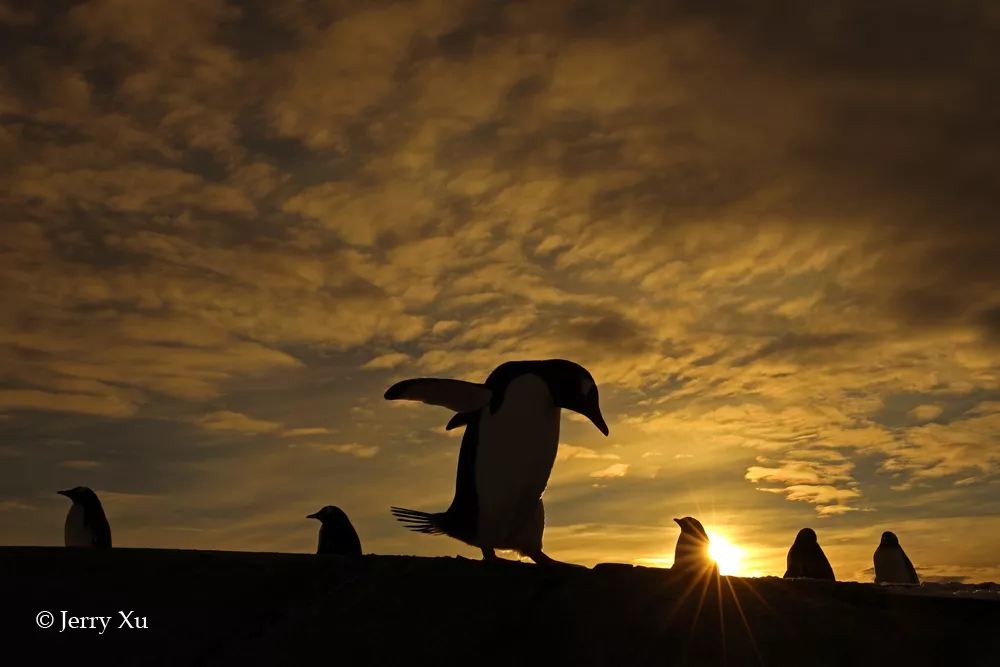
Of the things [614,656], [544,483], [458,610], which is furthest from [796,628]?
[544,483]

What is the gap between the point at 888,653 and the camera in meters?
5.82

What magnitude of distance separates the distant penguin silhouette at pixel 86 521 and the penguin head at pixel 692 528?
10898 millimetres

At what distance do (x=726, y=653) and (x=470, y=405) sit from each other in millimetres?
3956

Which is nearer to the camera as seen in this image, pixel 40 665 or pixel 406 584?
pixel 40 665

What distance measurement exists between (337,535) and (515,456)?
9229 millimetres

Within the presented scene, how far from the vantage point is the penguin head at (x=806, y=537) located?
59.1 ft

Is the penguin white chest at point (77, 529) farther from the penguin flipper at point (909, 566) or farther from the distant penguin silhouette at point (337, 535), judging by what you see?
the penguin flipper at point (909, 566)

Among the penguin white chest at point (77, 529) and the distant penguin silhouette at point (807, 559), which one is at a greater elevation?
the penguin white chest at point (77, 529)

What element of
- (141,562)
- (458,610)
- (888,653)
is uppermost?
(141,562)

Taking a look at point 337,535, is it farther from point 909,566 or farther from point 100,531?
→ point 909,566

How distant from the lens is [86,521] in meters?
19.6

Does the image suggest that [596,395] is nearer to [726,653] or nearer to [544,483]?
[544,483]

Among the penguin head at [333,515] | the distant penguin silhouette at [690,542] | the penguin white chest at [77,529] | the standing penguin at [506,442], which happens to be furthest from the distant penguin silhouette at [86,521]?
the standing penguin at [506,442]

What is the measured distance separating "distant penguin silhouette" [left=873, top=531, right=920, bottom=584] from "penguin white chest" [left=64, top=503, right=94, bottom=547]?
15965 mm
